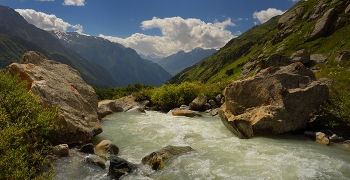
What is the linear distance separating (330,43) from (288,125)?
220 feet

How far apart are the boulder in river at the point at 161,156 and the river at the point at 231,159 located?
1.96ft

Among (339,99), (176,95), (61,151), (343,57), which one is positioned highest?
(343,57)

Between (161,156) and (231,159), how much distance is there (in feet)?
20.4

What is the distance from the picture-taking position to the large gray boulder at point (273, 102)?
26.9m

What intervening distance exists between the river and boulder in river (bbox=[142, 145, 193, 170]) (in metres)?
0.60

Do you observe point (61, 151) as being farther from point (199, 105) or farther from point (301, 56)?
point (301, 56)

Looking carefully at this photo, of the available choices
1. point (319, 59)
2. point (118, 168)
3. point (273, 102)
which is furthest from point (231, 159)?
Answer: point (319, 59)

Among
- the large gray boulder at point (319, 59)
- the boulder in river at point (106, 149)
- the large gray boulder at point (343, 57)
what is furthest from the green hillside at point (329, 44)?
the boulder in river at point (106, 149)

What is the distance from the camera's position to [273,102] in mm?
28078

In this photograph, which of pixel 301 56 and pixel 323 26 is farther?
pixel 323 26

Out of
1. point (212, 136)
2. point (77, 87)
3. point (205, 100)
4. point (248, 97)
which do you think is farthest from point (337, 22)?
point (77, 87)

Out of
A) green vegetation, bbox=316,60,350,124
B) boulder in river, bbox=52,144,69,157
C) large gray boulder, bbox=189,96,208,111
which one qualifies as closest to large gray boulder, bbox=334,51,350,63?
green vegetation, bbox=316,60,350,124

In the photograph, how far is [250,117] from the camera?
27875 millimetres

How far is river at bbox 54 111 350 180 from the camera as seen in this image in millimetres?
17328
